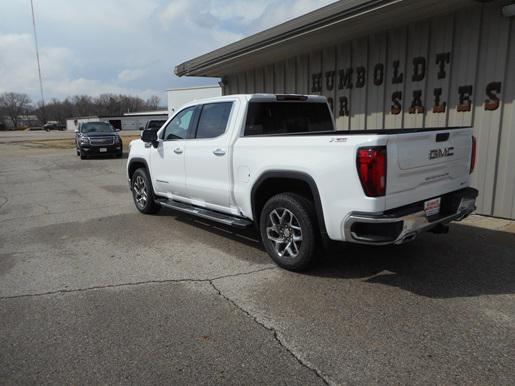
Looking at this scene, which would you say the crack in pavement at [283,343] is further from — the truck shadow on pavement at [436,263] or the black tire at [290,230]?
the truck shadow on pavement at [436,263]

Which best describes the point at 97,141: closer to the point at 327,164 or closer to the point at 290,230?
the point at 290,230

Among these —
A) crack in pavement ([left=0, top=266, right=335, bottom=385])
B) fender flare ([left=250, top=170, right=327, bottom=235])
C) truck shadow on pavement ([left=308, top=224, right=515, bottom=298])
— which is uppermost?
fender flare ([left=250, top=170, right=327, bottom=235])

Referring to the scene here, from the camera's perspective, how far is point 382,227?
3637mm

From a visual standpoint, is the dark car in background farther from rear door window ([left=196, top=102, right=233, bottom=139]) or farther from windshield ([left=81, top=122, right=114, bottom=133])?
rear door window ([left=196, top=102, right=233, bottom=139])

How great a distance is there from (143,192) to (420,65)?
5.36m

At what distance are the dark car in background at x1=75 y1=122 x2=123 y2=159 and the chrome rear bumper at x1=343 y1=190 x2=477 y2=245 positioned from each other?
59.8 feet

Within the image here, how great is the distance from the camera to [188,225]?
6.77 meters

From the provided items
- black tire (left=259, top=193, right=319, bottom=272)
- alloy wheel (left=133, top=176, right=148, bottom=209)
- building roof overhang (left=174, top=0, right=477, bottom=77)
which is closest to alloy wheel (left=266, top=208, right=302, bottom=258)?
black tire (left=259, top=193, right=319, bottom=272)

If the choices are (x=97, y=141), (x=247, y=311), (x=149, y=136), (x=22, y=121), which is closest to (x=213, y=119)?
(x=149, y=136)

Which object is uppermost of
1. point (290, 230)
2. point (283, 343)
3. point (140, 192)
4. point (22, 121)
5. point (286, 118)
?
point (286, 118)

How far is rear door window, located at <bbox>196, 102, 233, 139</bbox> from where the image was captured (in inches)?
212

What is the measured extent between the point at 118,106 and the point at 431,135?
135 meters

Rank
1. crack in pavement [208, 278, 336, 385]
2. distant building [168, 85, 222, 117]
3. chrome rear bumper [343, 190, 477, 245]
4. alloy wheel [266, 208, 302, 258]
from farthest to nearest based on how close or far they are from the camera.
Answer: distant building [168, 85, 222, 117] < alloy wheel [266, 208, 302, 258] < chrome rear bumper [343, 190, 477, 245] < crack in pavement [208, 278, 336, 385]

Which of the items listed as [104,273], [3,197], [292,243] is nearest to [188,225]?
[104,273]
